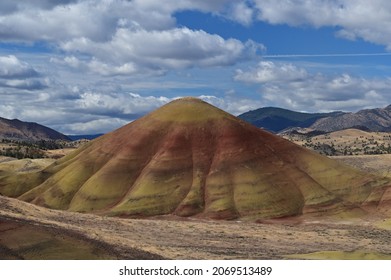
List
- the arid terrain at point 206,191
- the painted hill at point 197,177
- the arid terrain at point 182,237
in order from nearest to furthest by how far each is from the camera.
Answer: the arid terrain at point 182,237 → the arid terrain at point 206,191 → the painted hill at point 197,177

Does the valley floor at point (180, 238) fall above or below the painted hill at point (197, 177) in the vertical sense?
below

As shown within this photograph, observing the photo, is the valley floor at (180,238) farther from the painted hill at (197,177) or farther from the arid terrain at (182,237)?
the painted hill at (197,177)

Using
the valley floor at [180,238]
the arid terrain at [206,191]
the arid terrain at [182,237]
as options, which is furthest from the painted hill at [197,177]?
the valley floor at [180,238]

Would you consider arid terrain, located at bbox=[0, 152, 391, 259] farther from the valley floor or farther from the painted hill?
the painted hill

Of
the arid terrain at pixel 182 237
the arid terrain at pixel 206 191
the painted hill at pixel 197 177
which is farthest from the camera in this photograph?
the painted hill at pixel 197 177

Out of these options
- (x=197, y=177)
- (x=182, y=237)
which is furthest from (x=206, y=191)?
(x=182, y=237)

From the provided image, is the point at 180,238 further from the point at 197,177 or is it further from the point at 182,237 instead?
the point at 197,177

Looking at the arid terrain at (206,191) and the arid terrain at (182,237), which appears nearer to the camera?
the arid terrain at (182,237)

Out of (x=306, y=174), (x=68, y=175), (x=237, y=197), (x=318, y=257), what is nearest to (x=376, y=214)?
(x=306, y=174)
